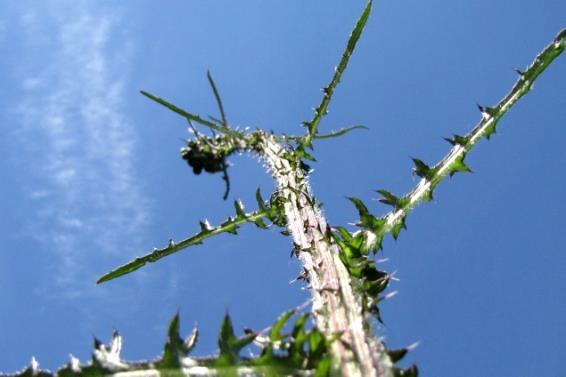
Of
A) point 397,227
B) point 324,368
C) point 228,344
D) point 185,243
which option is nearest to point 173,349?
point 228,344

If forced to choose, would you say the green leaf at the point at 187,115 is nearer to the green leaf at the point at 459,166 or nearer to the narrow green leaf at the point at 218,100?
the narrow green leaf at the point at 218,100

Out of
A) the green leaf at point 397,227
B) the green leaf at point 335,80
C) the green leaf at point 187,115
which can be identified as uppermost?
the green leaf at point 335,80

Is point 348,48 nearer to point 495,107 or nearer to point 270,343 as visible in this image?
point 495,107

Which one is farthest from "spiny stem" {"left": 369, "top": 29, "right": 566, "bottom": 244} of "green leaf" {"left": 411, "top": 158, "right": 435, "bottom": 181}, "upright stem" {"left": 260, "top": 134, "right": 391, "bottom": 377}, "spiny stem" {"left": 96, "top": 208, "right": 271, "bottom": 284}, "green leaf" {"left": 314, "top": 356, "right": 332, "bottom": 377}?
"green leaf" {"left": 314, "top": 356, "right": 332, "bottom": 377}

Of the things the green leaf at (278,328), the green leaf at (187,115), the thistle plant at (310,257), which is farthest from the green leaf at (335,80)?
the green leaf at (278,328)

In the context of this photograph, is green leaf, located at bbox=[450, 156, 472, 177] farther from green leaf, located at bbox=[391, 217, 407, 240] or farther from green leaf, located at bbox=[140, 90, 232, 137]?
green leaf, located at bbox=[140, 90, 232, 137]

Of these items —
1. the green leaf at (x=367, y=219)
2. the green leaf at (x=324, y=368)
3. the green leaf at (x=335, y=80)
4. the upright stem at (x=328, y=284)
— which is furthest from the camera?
the green leaf at (x=335, y=80)

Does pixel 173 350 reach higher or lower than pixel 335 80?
lower

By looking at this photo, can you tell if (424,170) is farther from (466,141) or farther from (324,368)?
(324,368)
